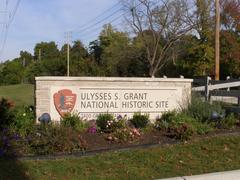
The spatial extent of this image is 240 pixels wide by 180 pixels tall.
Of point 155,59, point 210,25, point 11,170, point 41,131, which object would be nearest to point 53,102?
point 41,131

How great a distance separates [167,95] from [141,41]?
166 feet

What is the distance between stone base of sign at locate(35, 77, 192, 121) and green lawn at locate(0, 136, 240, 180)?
3.43 meters

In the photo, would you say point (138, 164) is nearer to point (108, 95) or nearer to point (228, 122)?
point (228, 122)

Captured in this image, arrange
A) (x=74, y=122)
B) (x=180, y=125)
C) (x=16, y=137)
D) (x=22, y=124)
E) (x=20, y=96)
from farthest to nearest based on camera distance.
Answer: (x=20, y=96) < (x=74, y=122) < (x=180, y=125) < (x=22, y=124) < (x=16, y=137)

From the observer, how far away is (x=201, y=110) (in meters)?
12.6

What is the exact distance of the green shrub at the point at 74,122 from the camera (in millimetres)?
11344

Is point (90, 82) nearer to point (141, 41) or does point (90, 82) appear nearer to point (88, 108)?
point (88, 108)

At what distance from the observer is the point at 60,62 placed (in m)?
74.3

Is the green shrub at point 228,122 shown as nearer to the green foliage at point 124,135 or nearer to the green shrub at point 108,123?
the green foliage at point 124,135

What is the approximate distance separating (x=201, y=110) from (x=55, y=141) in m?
4.82

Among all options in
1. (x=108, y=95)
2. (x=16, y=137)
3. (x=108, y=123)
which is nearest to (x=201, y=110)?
(x=108, y=95)

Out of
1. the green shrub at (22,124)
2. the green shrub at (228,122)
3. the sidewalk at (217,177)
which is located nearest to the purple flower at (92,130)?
the green shrub at (22,124)

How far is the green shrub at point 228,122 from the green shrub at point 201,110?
321mm

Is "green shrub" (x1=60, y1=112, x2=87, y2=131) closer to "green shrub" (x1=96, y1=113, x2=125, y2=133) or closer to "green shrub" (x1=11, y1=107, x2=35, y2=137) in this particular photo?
"green shrub" (x1=96, y1=113, x2=125, y2=133)
